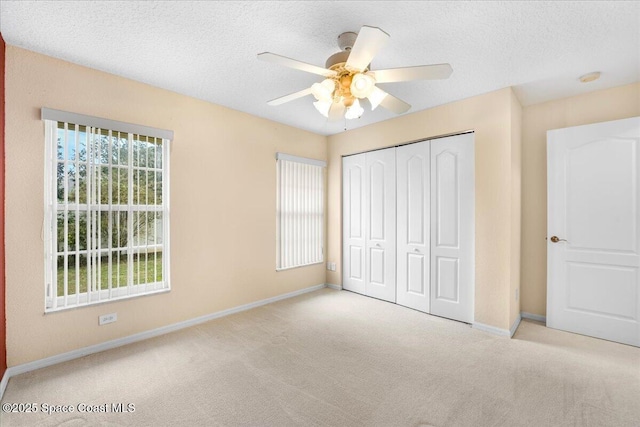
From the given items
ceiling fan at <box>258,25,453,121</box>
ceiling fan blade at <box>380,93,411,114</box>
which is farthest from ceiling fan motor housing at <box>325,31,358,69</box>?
ceiling fan blade at <box>380,93,411,114</box>

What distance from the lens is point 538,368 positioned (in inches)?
92.3

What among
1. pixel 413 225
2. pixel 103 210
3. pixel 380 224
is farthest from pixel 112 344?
pixel 413 225

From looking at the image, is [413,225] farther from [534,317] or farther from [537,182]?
[534,317]

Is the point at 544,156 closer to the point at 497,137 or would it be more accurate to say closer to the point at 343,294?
the point at 497,137

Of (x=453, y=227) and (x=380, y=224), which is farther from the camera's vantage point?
(x=380, y=224)

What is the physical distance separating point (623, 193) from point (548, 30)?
1.92 metres

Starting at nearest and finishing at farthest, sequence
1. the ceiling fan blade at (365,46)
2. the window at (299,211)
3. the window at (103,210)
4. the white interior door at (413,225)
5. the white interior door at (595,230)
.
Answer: the ceiling fan blade at (365,46)
the window at (103,210)
the white interior door at (595,230)
the white interior door at (413,225)
the window at (299,211)

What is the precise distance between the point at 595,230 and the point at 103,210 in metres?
4.85

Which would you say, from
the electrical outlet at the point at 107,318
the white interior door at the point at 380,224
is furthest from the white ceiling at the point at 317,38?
the electrical outlet at the point at 107,318

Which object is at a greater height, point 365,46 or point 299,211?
point 365,46

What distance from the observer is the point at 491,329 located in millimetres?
3068

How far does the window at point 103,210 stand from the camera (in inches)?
95.2

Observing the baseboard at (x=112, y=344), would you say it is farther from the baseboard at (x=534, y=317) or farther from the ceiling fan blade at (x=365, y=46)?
the baseboard at (x=534, y=317)

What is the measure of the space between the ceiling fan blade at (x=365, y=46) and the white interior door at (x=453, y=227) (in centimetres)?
210
